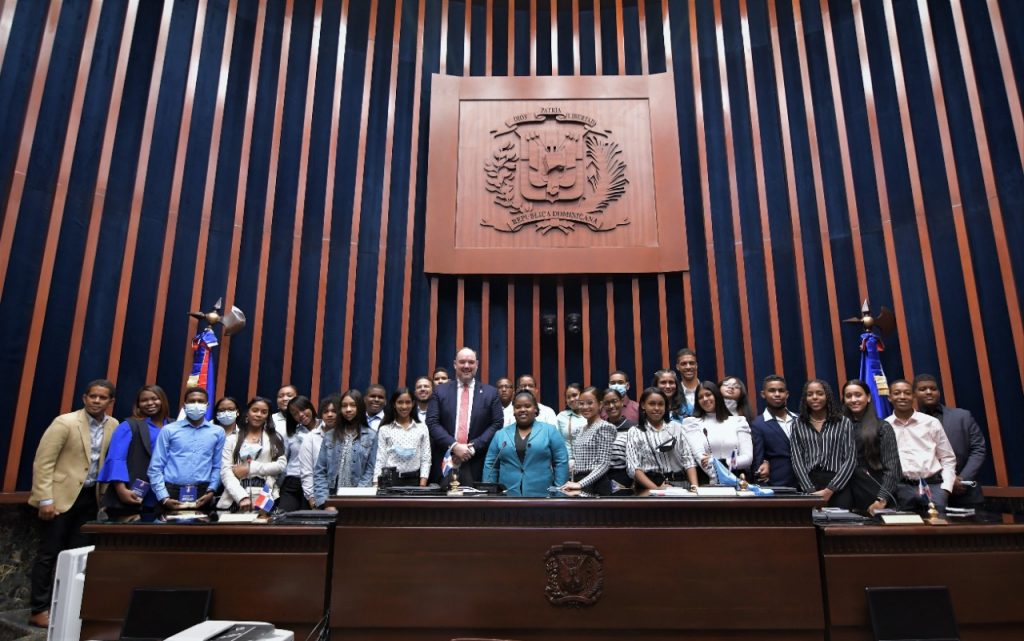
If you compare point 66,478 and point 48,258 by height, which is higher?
point 48,258

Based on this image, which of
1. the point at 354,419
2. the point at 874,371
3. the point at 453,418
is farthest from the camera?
the point at 874,371

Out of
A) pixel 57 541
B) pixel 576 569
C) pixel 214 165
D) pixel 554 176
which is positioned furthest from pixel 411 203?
pixel 576 569

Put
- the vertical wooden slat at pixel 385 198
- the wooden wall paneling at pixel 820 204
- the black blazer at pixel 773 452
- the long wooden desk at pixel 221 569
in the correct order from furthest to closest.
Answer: the vertical wooden slat at pixel 385 198 < the wooden wall paneling at pixel 820 204 < the black blazer at pixel 773 452 < the long wooden desk at pixel 221 569

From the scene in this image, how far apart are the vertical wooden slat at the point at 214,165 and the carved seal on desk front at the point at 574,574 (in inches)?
151

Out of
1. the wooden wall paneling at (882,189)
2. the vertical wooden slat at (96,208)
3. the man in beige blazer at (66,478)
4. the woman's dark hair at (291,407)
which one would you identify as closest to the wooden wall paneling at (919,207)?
the wooden wall paneling at (882,189)

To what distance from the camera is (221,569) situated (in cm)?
209

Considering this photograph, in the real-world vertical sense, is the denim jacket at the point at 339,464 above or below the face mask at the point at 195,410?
below

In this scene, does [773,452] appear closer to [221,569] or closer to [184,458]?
[221,569]

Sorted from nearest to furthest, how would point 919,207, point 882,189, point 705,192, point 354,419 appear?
point 354,419 < point 919,207 < point 882,189 < point 705,192

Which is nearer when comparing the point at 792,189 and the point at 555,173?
the point at 792,189

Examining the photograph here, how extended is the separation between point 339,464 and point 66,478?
153 centimetres

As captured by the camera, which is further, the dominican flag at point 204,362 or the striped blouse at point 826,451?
the dominican flag at point 204,362

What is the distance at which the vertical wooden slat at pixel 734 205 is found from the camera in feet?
17.8

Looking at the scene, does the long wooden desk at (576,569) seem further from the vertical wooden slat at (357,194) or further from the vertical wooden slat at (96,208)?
the vertical wooden slat at (357,194)
